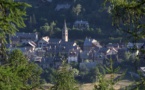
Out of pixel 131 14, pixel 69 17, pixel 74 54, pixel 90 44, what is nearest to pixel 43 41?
pixel 90 44

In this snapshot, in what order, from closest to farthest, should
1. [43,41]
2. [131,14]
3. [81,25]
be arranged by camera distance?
[131,14]
[43,41]
[81,25]

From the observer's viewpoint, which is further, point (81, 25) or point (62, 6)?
point (62, 6)

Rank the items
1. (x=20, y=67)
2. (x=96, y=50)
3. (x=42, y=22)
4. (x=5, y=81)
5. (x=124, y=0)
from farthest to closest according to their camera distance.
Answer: (x=42, y=22) → (x=96, y=50) → (x=124, y=0) → (x=20, y=67) → (x=5, y=81)

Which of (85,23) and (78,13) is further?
(78,13)

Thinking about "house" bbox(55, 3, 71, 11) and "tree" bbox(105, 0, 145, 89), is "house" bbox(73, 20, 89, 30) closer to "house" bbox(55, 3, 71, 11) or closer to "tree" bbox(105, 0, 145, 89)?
"house" bbox(55, 3, 71, 11)

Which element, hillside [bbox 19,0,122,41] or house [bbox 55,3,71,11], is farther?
house [bbox 55,3,71,11]

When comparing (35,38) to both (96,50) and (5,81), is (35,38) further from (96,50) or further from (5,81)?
(5,81)

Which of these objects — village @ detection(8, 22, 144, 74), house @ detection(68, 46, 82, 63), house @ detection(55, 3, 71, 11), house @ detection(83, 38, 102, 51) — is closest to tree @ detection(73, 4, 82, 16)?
A: house @ detection(55, 3, 71, 11)

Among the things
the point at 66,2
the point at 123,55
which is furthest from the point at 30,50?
the point at 66,2

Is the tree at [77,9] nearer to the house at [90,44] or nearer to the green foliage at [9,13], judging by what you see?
the house at [90,44]

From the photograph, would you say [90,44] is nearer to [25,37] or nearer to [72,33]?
[72,33]

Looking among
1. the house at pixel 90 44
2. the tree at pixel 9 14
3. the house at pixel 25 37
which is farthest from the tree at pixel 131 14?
the house at pixel 25 37
